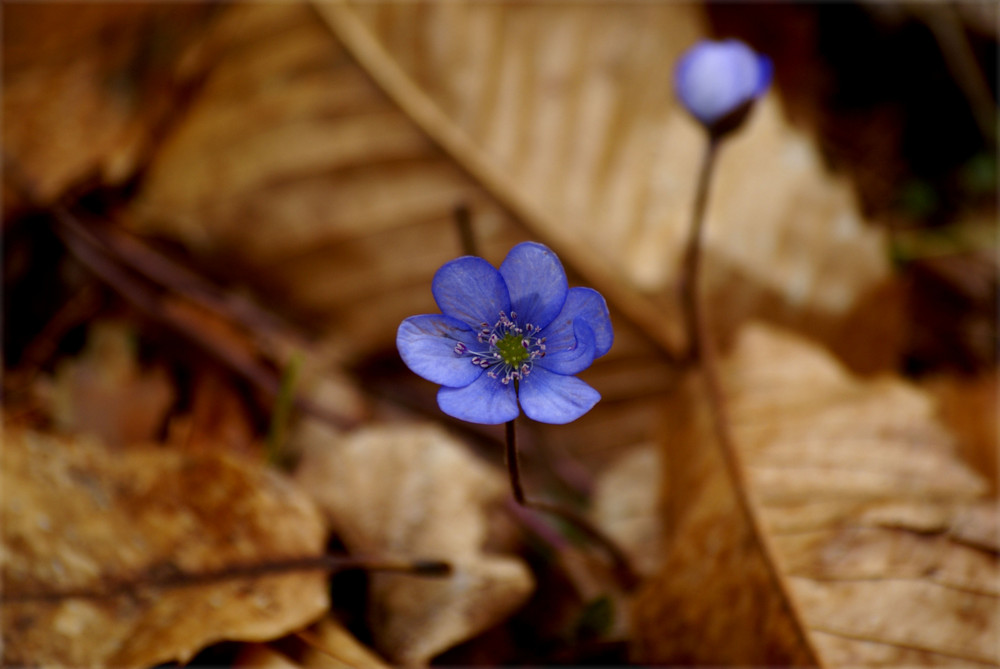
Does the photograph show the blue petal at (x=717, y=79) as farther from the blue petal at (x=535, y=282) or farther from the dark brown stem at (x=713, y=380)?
the blue petal at (x=535, y=282)

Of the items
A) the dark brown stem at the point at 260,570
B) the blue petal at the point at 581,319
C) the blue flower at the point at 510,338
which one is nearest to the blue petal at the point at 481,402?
the blue flower at the point at 510,338

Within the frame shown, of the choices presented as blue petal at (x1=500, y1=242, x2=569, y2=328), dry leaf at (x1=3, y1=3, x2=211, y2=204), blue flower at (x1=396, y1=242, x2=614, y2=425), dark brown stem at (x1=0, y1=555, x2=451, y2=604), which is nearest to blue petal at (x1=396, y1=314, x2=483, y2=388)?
blue flower at (x1=396, y1=242, x2=614, y2=425)

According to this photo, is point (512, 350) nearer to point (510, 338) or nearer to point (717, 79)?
point (510, 338)

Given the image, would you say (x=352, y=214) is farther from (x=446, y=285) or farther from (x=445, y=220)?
(x=446, y=285)

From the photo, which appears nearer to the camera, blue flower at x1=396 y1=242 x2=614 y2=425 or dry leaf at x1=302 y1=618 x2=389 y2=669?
blue flower at x1=396 y1=242 x2=614 y2=425

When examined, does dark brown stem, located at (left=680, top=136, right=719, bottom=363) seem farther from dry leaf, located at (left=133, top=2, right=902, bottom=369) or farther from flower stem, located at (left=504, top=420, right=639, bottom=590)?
flower stem, located at (left=504, top=420, right=639, bottom=590)

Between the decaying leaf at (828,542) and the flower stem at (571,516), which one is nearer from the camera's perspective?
the flower stem at (571,516)

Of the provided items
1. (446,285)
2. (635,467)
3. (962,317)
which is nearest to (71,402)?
(446,285)
